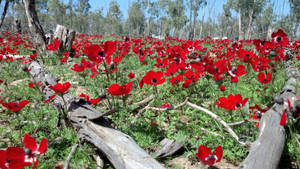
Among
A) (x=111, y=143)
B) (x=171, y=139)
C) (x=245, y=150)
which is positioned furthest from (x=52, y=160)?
(x=245, y=150)

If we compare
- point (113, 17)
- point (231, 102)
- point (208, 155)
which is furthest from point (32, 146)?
point (113, 17)

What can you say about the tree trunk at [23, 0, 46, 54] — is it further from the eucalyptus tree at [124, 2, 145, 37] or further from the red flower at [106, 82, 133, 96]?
the eucalyptus tree at [124, 2, 145, 37]

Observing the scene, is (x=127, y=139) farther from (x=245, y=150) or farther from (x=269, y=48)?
(x=269, y=48)

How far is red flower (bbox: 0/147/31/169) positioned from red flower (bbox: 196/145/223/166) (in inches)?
45.9

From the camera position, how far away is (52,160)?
5.75 feet

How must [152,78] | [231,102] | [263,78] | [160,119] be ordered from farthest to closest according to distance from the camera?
[160,119]
[263,78]
[152,78]
[231,102]

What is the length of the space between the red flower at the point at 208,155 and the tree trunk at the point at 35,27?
6257 millimetres

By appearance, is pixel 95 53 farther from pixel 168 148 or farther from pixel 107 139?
pixel 168 148

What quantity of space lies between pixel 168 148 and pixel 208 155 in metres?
0.42

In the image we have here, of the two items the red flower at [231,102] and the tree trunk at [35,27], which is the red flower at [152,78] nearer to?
the red flower at [231,102]

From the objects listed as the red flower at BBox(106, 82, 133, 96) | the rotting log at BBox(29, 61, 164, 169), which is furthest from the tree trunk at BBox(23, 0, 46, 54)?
the red flower at BBox(106, 82, 133, 96)

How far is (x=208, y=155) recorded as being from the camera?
1.47 metres

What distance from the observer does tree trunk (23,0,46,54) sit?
5.94m

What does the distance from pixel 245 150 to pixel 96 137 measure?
130 centimetres
